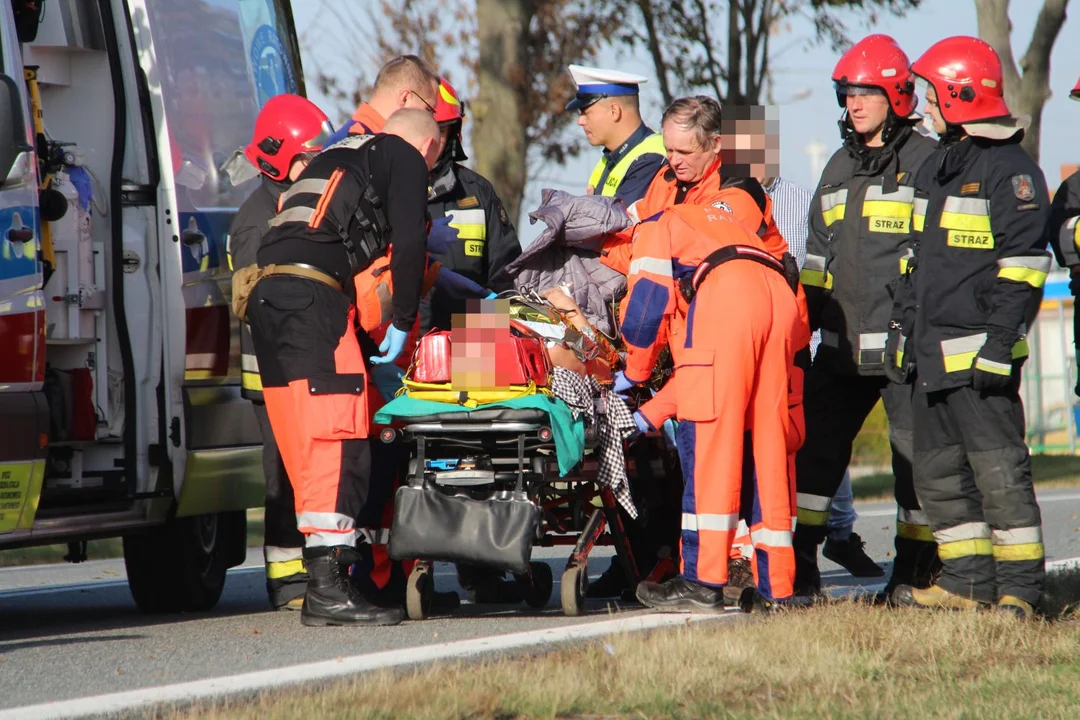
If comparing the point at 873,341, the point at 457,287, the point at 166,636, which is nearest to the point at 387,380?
the point at 457,287

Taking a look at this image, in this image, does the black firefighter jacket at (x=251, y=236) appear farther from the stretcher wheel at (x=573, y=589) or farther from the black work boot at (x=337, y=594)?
the stretcher wheel at (x=573, y=589)

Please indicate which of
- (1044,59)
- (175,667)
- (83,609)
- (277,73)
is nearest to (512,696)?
(175,667)

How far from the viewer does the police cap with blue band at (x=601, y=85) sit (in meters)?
7.45

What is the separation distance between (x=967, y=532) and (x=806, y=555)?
0.94 metres

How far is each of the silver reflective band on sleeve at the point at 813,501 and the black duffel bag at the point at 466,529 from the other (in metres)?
1.48

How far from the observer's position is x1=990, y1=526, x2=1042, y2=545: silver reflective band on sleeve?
19.1 ft

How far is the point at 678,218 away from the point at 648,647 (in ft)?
6.28

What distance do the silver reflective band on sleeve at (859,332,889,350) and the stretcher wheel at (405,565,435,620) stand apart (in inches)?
79.5

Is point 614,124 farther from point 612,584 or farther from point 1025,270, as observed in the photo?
point 1025,270

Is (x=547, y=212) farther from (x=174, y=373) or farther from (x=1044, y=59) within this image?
(x=1044, y=59)

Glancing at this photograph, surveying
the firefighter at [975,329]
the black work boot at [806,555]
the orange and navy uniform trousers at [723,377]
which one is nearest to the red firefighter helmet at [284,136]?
the orange and navy uniform trousers at [723,377]

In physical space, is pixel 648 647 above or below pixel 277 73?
below

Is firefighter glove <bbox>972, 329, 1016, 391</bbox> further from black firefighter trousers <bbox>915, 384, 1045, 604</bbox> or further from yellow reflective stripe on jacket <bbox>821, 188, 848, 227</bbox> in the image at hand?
yellow reflective stripe on jacket <bbox>821, 188, 848, 227</bbox>

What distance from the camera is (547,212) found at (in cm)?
661
